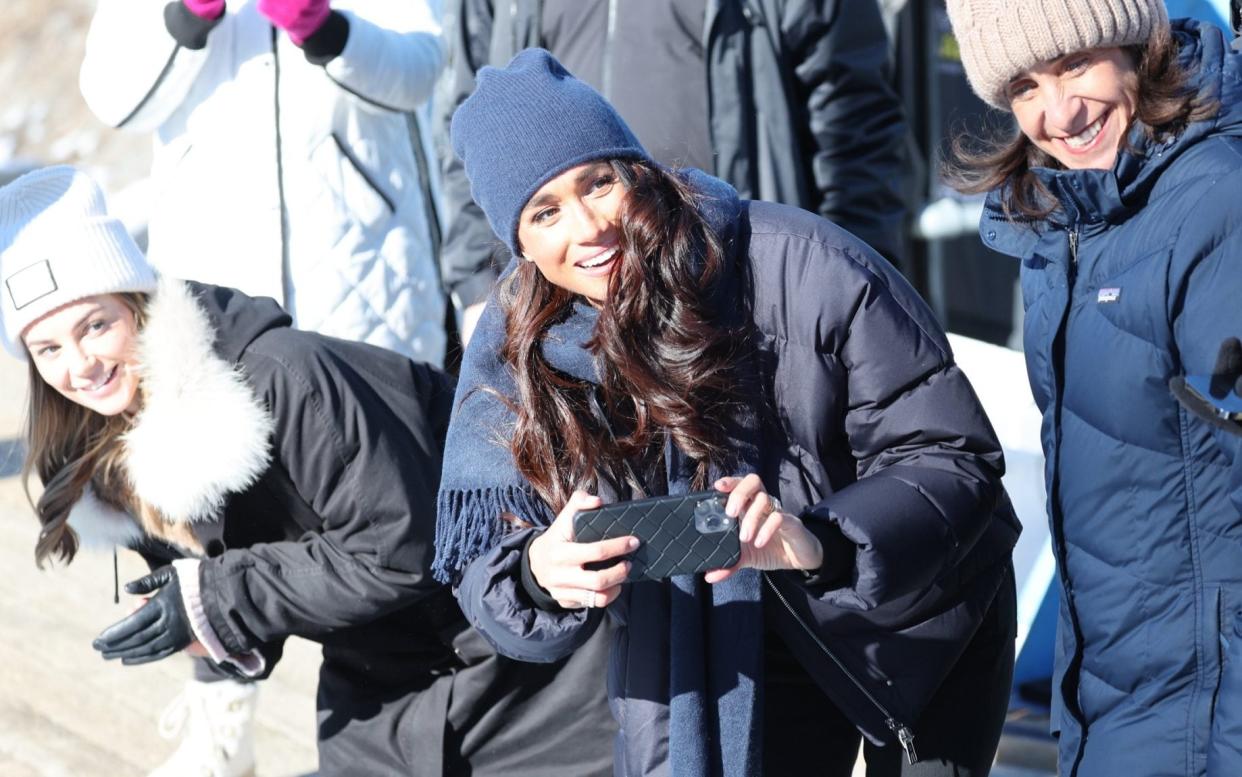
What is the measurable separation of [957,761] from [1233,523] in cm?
51

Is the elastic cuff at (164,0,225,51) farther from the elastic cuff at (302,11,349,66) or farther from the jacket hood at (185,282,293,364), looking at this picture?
the jacket hood at (185,282,293,364)

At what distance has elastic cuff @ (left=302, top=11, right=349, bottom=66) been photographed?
3.35 metres

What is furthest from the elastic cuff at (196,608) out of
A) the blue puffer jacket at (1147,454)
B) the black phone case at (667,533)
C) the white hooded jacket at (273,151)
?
the blue puffer jacket at (1147,454)

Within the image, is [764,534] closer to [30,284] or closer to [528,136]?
[528,136]

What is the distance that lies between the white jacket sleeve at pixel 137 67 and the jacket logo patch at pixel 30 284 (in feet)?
2.74

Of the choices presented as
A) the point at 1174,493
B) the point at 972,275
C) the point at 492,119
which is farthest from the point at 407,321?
the point at 972,275

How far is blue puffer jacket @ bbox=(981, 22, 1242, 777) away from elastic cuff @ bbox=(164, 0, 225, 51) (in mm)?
1985

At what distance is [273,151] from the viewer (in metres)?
3.47

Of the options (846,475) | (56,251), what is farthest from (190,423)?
(846,475)

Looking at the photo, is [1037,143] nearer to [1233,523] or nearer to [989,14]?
[989,14]

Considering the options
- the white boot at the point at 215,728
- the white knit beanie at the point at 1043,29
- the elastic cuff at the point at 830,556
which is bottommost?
the white boot at the point at 215,728

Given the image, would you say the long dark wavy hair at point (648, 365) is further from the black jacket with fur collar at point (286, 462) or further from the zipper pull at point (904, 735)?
the black jacket with fur collar at point (286, 462)

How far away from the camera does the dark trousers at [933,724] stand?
212cm

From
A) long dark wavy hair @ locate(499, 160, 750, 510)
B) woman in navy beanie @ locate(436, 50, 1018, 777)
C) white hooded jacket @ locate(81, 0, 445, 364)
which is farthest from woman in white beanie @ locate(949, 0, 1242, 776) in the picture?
white hooded jacket @ locate(81, 0, 445, 364)
